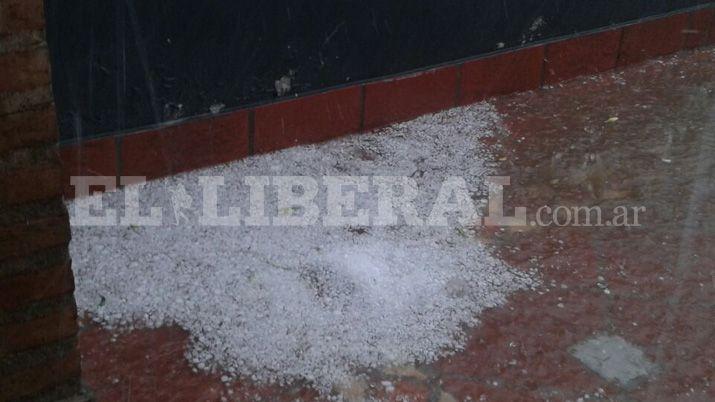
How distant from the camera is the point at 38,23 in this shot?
5.07ft

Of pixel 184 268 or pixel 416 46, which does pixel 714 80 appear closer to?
pixel 416 46

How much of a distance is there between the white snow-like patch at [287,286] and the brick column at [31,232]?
2.07 feet

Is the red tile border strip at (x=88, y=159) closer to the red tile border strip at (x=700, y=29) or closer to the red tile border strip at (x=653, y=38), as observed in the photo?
the red tile border strip at (x=653, y=38)

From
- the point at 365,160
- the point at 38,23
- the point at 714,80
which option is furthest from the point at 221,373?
the point at 714,80

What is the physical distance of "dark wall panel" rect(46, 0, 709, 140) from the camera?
2846 millimetres

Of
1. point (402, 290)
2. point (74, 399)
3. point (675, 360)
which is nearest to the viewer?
point (74, 399)

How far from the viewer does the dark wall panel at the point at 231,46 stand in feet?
9.34

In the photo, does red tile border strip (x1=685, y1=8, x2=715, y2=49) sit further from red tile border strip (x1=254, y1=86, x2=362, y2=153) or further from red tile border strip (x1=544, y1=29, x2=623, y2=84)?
red tile border strip (x1=254, y1=86, x2=362, y2=153)

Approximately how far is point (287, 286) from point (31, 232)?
1.11 meters

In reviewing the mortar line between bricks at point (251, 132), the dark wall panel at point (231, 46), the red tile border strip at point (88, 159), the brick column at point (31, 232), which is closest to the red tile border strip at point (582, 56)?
the dark wall panel at point (231, 46)

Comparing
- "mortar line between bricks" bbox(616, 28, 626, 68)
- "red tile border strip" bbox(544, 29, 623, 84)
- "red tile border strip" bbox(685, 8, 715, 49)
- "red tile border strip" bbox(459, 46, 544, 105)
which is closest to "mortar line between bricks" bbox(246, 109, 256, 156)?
"red tile border strip" bbox(459, 46, 544, 105)

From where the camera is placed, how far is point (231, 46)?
3.17 meters

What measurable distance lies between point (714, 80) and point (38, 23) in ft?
12.0

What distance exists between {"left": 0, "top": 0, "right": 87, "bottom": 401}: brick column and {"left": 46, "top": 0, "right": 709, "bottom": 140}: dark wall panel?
47.8 inches
